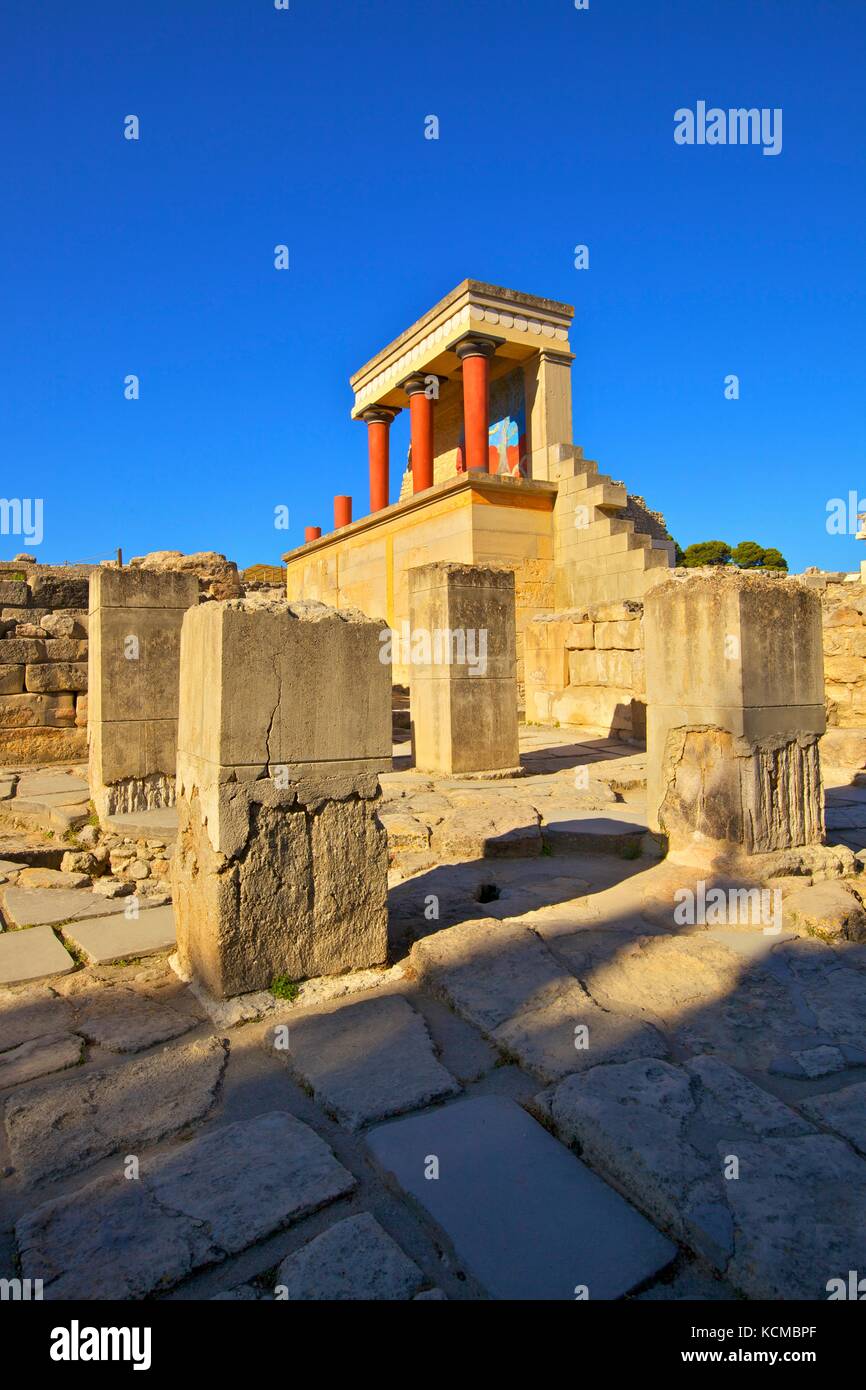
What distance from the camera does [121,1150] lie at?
2115 mm

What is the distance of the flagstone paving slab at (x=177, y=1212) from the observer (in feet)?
5.41

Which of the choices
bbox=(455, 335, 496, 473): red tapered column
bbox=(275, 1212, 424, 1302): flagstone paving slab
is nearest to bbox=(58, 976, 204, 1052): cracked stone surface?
bbox=(275, 1212, 424, 1302): flagstone paving slab

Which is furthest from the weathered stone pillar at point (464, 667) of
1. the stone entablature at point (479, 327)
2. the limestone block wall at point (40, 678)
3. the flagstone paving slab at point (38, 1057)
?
the stone entablature at point (479, 327)

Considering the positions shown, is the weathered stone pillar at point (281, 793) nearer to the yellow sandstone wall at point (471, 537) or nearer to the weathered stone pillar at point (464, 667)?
the weathered stone pillar at point (464, 667)

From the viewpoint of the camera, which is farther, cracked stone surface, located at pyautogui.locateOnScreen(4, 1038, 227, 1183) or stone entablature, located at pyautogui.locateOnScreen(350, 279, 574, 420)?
stone entablature, located at pyautogui.locateOnScreen(350, 279, 574, 420)

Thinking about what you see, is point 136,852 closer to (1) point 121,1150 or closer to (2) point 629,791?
(1) point 121,1150

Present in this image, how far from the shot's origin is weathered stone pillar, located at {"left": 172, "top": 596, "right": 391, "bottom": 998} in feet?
9.46

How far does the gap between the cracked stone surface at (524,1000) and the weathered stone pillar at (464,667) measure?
4046 mm

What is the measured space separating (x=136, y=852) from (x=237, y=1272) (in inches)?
159

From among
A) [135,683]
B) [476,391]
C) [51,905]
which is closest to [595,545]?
[476,391]

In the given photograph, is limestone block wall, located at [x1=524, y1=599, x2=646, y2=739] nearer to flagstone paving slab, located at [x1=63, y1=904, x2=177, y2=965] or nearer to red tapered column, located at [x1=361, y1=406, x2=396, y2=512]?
flagstone paving slab, located at [x1=63, y1=904, x2=177, y2=965]

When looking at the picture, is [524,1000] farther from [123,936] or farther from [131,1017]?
[123,936]

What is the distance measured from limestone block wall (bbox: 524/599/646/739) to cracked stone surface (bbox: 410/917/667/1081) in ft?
21.5
